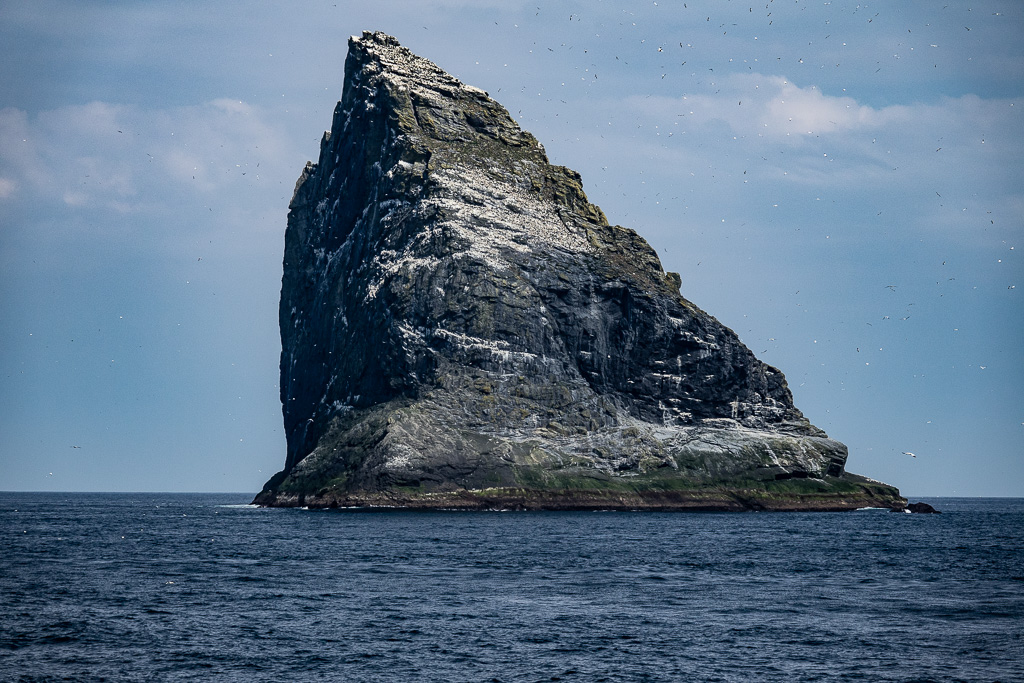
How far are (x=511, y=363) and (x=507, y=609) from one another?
111 meters

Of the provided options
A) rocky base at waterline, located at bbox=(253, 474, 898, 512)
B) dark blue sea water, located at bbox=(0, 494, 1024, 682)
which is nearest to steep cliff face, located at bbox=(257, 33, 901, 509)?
rocky base at waterline, located at bbox=(253, 474, 898, 512)

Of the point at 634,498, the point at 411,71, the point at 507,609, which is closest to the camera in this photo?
the point at 507,609

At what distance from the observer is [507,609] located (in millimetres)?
50250

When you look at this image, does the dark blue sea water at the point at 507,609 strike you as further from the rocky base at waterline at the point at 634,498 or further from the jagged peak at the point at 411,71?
→ the jagged peak at the point at 411,71

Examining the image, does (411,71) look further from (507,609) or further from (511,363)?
(507,609)

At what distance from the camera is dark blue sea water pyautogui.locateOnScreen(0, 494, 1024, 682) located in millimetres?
37969

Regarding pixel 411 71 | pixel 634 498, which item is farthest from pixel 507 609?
pixel 411 71

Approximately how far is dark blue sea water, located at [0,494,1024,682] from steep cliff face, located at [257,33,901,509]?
56078 millimetres

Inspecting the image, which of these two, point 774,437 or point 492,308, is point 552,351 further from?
point 774,437

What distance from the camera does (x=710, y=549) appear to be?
82625mm

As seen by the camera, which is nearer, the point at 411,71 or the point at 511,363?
the point at 511,363

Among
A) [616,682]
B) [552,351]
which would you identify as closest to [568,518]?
[552,351]

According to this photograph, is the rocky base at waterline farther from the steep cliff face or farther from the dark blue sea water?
the dark blue sea water

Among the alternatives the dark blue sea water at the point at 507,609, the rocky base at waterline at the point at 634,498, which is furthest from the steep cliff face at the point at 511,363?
the dark blue sea water at the point at 507,609
